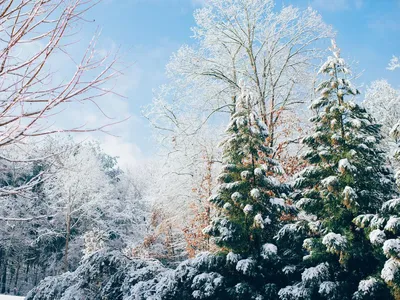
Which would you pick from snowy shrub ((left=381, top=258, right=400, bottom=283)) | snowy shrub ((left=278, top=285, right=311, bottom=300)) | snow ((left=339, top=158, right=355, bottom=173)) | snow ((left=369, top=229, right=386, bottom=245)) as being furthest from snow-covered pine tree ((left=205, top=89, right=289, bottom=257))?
snowy shrub ((left=381, top=258, right=400, bottom=283))

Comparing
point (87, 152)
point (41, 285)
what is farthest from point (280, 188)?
point (87, 152)

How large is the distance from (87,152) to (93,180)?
315 centimetres

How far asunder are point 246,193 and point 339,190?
2029mm

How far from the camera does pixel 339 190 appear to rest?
308 inches

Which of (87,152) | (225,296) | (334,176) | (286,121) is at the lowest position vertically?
(225,296)

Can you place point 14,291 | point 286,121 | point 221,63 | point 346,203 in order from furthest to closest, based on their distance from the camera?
point 14,291, point 221,63, point 286,121, point 346,203

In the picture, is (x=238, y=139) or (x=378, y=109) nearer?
(x=238, y=139)

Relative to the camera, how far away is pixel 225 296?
7.77 meters

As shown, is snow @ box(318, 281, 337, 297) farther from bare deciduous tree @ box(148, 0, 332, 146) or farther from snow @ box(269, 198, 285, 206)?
bare deciduous tree @ box(148, 0, 332, 146)

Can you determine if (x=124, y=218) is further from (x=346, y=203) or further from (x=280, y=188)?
(x=346, y=203)

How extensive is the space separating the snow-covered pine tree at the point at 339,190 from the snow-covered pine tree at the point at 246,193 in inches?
29.9

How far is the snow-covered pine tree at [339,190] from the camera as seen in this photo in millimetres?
7168

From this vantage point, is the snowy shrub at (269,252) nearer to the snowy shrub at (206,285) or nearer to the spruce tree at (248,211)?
the spruce tree at (248,211)

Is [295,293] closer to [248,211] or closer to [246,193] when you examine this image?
[248,211]
